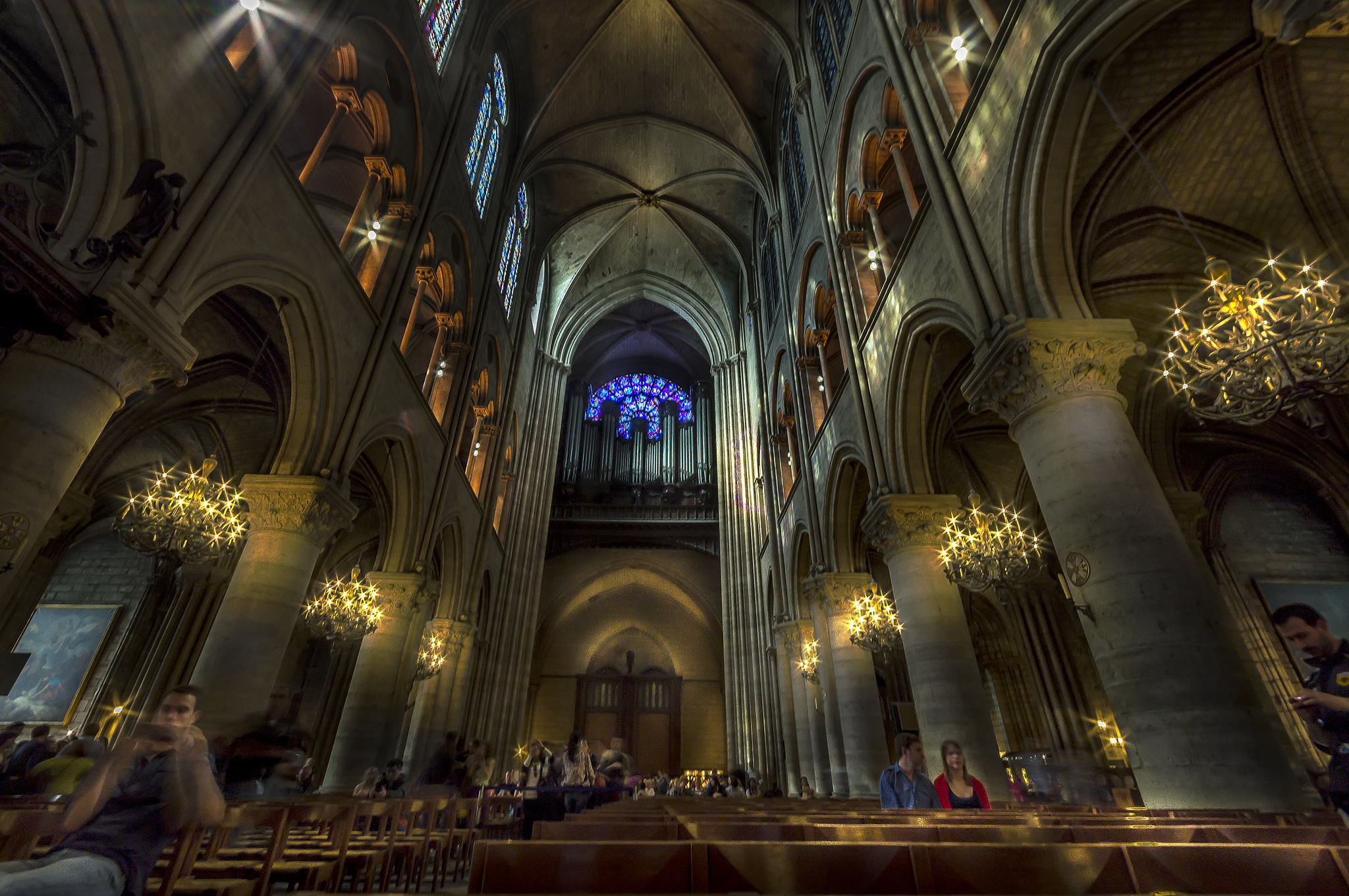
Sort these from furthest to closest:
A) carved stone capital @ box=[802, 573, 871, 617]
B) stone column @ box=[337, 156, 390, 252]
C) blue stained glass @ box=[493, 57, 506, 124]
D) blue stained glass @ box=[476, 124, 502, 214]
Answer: blue stained glass @ box=[493, 57, 506, 124] < blue stained glass @ box=[476, 124, 502, 214] < carved stone capital @ box=[802, 573, 871, 617] < stone column @ box=[337, 156, 390, 252]

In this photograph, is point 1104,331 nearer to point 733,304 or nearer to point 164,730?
point 164,730

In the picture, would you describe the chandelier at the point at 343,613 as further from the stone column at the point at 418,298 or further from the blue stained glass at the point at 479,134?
the blue stained glass at the point at 479,134

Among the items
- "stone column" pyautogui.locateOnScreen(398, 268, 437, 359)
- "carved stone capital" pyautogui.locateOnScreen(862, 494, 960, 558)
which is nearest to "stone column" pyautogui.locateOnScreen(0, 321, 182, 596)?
"stone column" pyautogui.locateOnScreen(398, 268, 437, 359)

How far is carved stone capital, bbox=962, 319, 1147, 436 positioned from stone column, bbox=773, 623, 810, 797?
9.28 m

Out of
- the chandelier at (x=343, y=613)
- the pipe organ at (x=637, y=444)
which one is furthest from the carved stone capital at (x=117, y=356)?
the pipe organ at (x=637, y=444)

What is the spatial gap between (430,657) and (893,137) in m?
12.3

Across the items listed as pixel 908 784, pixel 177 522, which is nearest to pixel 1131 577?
pixel 908 784

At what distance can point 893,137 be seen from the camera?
8.77 m

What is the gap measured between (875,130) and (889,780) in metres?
8.75

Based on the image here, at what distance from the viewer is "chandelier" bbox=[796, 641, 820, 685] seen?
11.5m

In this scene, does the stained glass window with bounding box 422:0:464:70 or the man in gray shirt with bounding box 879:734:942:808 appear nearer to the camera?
the man in gray shirt with bounding box 879:734:942:808

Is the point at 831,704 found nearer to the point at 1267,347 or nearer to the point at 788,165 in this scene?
the point at 1267,347

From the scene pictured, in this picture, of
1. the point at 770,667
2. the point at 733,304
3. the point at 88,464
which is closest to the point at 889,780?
the point at 770,667

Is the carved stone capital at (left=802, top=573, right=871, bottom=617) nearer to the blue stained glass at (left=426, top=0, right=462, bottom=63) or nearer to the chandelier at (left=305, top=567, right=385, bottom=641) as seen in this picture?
the chandelier at (left=305, top=567, right=385, bottom=641)
